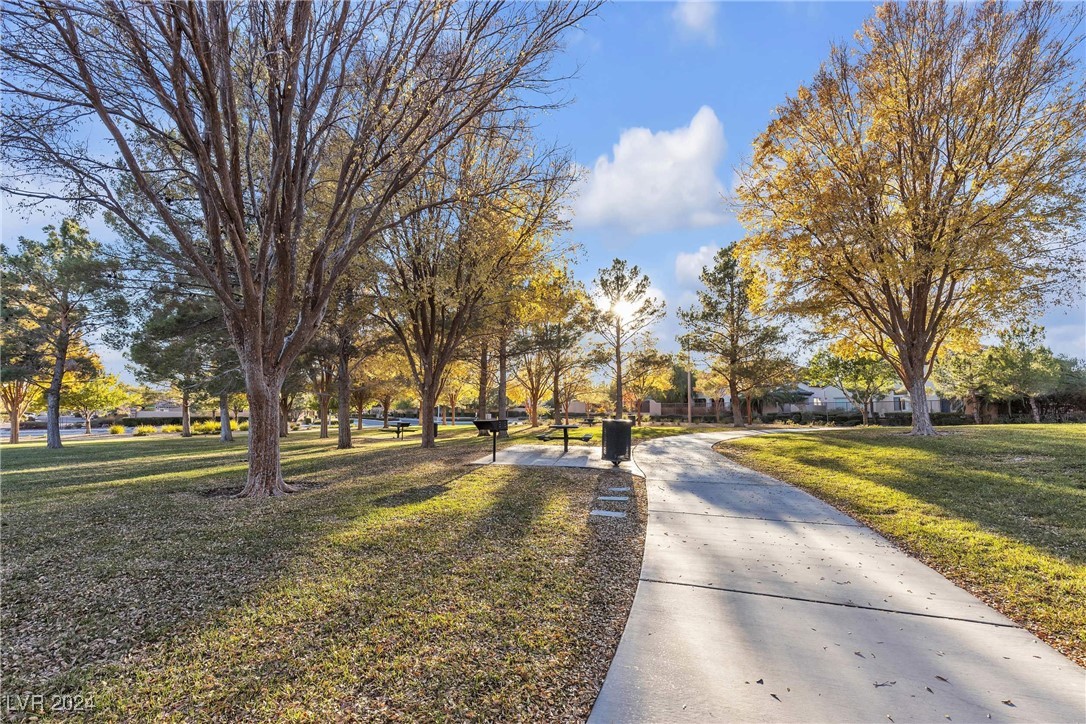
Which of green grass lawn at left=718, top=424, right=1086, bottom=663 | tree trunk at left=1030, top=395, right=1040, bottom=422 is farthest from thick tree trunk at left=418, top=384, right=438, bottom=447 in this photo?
tree trunk at left=1030, top=395, right=1040, bottom=422

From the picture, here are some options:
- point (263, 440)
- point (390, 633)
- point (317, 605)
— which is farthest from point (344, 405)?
point (390, 633)

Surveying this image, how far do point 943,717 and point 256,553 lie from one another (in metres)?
4.92

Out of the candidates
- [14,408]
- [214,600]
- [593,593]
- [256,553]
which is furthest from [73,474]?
[14,408]

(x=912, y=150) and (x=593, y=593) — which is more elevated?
(x=912, y=150)

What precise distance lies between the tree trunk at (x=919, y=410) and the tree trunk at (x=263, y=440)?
15.0m

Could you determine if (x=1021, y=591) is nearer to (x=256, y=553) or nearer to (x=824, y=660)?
(x=824, y=660)

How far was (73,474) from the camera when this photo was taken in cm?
922

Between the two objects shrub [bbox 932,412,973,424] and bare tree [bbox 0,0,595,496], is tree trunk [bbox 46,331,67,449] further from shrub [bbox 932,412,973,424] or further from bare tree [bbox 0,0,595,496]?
shrub [bbox 932,412,973,424]

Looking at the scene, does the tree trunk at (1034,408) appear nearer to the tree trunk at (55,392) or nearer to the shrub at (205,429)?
the tree trunk at (55,392)

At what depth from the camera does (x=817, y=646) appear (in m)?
2.74

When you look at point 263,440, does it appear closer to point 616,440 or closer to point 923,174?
point 616,440

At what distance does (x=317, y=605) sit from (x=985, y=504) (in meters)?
7.57

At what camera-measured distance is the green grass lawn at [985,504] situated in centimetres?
343

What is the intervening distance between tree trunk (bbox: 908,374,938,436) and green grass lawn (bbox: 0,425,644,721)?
1082 cm
